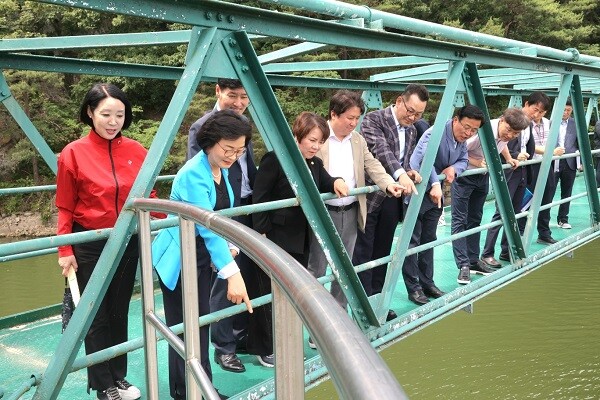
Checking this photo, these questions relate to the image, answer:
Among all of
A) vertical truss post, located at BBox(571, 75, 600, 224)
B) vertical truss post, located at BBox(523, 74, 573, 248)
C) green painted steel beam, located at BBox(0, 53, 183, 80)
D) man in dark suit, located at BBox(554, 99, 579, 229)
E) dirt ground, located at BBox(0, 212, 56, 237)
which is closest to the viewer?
green painted steel beam, located at BBox(0, 53, 183, 80)

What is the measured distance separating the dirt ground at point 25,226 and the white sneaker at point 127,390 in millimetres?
15719

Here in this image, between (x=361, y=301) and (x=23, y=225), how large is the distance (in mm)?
16643

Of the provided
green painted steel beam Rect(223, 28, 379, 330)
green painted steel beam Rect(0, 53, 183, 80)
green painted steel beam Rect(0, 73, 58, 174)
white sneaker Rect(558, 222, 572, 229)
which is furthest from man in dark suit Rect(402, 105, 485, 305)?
white sneaker Rect(558, 222, 572, 229)

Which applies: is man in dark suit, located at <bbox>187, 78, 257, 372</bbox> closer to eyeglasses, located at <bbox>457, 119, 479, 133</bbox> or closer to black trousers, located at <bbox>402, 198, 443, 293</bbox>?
black trousers, located at <bbox>402, 198, 443, 293</bbox>

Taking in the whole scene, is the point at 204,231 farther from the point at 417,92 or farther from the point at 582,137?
the point at 582,137

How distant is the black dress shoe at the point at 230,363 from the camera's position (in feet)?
9.68

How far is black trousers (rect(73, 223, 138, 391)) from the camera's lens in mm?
2494

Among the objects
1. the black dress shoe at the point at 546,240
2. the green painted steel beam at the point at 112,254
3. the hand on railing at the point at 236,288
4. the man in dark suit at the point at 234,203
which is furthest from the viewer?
the black dress shoe at the point at 546,240

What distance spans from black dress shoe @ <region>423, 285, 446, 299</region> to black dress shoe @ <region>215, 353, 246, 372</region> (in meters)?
1.61

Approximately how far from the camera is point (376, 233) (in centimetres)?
388

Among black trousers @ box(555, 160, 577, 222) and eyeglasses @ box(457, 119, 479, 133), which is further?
black trousers @ box(555, 160, 577, 222)

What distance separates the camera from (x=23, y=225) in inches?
688

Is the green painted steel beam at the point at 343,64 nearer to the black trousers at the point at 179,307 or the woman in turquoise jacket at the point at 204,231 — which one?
the woman in turquoise jacket at the point at 204,231

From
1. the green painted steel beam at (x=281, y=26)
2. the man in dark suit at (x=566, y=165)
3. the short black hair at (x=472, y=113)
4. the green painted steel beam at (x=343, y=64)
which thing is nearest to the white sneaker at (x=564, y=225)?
the man in dark suit at (x=566, y=165)
